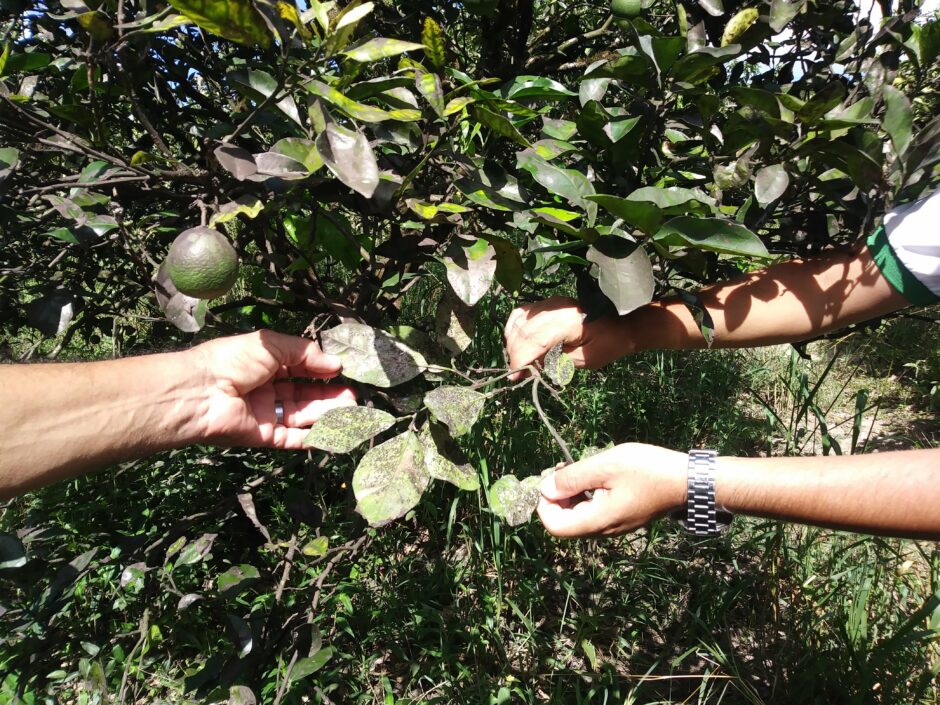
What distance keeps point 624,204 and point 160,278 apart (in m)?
0.70

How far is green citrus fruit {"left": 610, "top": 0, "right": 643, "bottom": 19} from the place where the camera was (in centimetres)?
89

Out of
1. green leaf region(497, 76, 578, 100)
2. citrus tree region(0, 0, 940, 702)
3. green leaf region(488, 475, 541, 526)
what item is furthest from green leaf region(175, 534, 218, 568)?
green leaf region(497, 76, 578, 100)

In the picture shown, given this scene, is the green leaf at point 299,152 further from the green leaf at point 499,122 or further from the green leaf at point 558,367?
the green leaf at point 558,367

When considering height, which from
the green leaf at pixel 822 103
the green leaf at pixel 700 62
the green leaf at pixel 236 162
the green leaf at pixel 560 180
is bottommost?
the green leaf at pixel 560 180

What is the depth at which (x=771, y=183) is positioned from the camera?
0.82 m

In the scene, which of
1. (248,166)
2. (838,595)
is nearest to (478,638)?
(838,595)

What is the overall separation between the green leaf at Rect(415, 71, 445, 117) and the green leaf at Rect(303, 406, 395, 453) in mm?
379

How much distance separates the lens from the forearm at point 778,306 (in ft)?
3.73

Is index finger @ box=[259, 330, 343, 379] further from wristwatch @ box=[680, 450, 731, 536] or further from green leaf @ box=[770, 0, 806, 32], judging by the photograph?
green leaf @ box=[770, 0, 806, 32]

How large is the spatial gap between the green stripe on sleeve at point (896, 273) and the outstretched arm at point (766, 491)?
1.30 feet

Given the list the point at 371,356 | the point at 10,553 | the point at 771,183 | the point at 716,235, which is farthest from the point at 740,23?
the point at 10,553

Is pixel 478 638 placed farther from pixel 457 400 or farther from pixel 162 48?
pixel 162 48

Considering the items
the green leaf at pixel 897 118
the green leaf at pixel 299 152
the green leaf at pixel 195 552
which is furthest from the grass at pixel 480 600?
the green leaf at pixel 897 118

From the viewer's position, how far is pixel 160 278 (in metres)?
0.97
